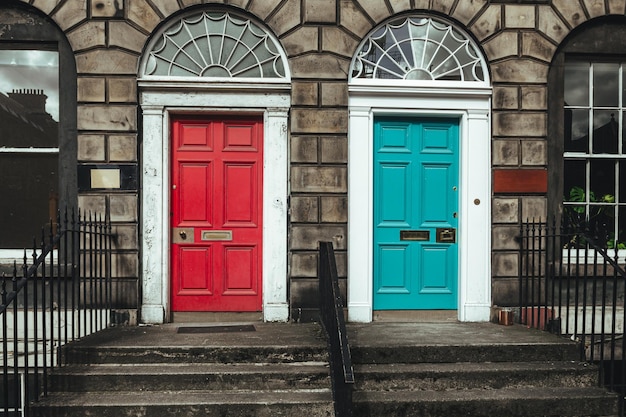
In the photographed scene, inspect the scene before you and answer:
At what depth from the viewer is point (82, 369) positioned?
215 inches

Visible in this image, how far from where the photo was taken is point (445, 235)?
7234 millimetres

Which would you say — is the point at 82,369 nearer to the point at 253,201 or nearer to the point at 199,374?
the point at 199,374

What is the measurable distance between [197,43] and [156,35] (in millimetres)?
433

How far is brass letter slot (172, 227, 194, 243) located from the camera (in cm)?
709

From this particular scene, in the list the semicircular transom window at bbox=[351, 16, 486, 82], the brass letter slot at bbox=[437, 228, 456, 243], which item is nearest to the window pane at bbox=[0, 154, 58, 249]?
the semicircular transom window at bbox=[351, 16, 486, 82]

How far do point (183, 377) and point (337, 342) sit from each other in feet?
4.40

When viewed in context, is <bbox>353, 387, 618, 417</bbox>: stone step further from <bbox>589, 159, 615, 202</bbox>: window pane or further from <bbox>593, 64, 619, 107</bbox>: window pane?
<bbox>593, 64, 619, 107</bbox>: window pane

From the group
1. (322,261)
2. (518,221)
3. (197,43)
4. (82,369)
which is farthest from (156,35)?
(518,221)

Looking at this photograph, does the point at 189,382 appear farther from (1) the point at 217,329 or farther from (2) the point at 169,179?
(2) the point at 169,179

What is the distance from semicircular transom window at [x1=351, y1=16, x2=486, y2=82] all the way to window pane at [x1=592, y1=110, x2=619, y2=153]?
1.41 metres

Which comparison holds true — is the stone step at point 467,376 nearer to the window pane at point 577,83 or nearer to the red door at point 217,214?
the red door at point 217,214

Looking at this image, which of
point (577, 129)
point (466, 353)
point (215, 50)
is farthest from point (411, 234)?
point (215, 50)

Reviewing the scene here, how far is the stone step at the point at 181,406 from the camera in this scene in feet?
16.5

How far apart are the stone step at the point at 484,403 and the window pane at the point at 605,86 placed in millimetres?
3497
